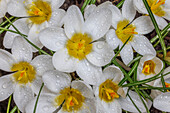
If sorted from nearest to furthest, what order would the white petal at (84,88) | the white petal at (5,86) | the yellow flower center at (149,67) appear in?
the white petal at (84,88), the white petal at (5,86), the yellow flower center at (149,67)

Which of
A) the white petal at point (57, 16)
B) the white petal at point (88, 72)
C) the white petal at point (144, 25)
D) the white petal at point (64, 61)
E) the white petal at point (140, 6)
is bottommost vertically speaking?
the white petal at point (88, 72)

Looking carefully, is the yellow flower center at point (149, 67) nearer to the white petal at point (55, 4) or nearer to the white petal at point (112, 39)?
the white petal at point (112, 39)

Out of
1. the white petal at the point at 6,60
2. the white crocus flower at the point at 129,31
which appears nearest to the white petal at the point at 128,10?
the white crocus flower at the point at 129,31

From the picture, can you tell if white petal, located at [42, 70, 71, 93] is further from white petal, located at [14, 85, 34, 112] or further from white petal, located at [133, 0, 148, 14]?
white petal, located at [133, 0, 148, 14]

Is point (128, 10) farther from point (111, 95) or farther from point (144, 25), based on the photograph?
point (111, 95)

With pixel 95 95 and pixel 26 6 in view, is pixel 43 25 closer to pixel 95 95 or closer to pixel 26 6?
pixel 26 6

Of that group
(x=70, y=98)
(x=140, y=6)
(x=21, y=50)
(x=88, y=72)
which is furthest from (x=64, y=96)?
(x=140, y=6)

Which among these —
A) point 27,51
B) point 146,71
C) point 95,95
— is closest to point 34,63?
point 27,51
